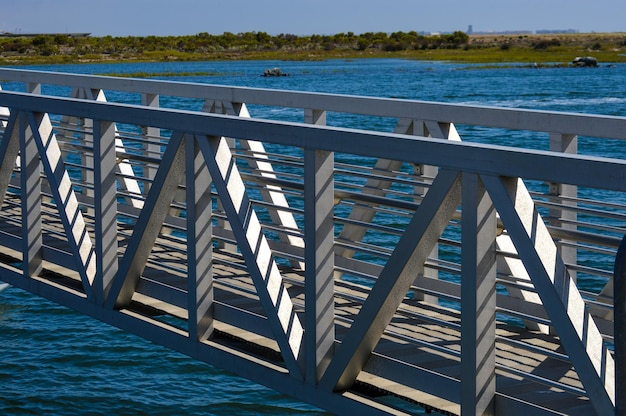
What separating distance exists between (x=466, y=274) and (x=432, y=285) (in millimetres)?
2198

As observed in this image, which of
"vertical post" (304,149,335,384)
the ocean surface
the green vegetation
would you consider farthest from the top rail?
the green vegetation

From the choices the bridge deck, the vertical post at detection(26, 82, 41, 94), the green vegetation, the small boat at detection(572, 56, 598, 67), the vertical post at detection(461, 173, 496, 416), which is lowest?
the green vegetation

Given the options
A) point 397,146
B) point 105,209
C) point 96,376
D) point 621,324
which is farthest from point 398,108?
point 96,376

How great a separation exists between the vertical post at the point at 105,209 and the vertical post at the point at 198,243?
0.99m

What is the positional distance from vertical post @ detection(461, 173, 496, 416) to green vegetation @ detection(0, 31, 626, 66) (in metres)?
98.8

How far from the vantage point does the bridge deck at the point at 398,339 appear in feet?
16.5

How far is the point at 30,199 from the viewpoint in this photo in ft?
26.3

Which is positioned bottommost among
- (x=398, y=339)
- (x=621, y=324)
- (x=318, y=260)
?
(x=398, y=339)

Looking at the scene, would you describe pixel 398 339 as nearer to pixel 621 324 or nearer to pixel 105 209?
Answer: pixel 105 209

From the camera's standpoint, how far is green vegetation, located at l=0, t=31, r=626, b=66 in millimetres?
113750

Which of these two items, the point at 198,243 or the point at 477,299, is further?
the point at 198,243

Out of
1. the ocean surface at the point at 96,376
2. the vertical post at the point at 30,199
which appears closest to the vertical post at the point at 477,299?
the vertical post at the point at 30,199

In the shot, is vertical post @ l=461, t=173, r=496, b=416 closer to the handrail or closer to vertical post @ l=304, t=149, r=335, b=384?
the handrail

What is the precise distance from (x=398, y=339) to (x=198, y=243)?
1.28 m
